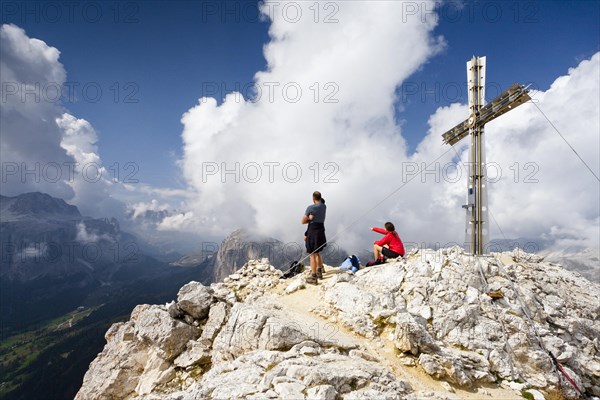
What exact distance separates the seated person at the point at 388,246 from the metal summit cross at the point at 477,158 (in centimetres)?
519

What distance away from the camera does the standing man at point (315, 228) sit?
15961mm

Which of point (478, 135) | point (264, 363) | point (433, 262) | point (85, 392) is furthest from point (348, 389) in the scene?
point (478, 135)

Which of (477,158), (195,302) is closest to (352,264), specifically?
(195,302)

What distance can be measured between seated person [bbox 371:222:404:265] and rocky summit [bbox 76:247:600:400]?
731 millimetres

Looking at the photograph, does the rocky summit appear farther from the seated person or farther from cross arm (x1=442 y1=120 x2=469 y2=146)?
cross arm (x1=442 y1=120 x2=469 y2=146)

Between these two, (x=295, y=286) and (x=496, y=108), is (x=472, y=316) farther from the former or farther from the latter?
(x=496, y=108)

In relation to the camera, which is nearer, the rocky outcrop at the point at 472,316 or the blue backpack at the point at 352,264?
the rocky outcrop at the point at 472,316

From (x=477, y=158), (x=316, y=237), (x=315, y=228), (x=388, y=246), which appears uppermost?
(x=477, y=158)

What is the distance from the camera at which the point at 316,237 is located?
52.5 feet

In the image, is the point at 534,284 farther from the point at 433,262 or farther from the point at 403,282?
the point at 403,282

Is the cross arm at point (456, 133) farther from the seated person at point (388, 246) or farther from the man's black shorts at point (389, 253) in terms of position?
the man's black shorts at point (389, 253)

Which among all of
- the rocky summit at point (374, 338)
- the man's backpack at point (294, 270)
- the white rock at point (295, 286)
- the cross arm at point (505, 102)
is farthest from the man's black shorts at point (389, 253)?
the cross arm at point (505, 102)

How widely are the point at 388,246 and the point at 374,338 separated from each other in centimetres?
740

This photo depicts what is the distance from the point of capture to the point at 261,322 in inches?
444
